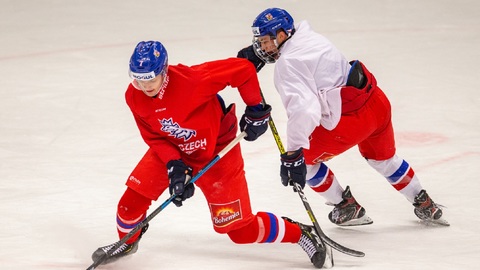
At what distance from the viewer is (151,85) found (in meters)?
3.72

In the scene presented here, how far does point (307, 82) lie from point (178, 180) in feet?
2.47

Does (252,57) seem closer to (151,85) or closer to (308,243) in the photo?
(151,85)

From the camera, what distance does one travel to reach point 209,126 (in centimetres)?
390

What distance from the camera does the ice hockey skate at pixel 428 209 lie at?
457cm

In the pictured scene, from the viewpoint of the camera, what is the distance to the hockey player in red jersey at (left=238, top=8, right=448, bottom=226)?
4.02m

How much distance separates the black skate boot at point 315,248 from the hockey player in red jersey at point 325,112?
0.23 m

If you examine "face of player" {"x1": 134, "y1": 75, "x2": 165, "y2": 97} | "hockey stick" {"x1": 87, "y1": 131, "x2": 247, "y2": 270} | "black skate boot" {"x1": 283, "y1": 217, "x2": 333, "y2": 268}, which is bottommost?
"black skate boot" {"x1": 283, "y1": 217, "x2": 333, "y2": 268}

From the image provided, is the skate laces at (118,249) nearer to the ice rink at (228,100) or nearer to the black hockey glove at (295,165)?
the ice rink at (228,100)

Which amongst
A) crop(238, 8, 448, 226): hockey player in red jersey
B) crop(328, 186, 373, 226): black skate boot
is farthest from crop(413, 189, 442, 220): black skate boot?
crop(328, 186, 373, 226): black skate boot

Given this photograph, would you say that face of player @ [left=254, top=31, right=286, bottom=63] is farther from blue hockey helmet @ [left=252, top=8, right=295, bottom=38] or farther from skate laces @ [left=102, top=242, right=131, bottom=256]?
skate laces @ [left=102, top=242, right=131, bottom=256]

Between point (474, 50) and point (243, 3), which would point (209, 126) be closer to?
point (474, 50)

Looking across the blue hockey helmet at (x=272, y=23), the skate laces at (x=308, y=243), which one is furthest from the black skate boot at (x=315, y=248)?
the blue hockey helmet at (x=272, y=23)

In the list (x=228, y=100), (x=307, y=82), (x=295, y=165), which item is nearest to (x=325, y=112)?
(x=307, y=82)

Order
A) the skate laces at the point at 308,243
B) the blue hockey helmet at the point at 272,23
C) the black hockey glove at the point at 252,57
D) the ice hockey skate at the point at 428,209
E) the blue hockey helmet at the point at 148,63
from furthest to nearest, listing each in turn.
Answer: the ice hockey skate at the point at 428,209, the black hockey glove at the point at 252,57, the blue hockey helmet at the point at 272,23, the skate laces at the point at 308,243, the blue hockey helmet at the point at 148,63
